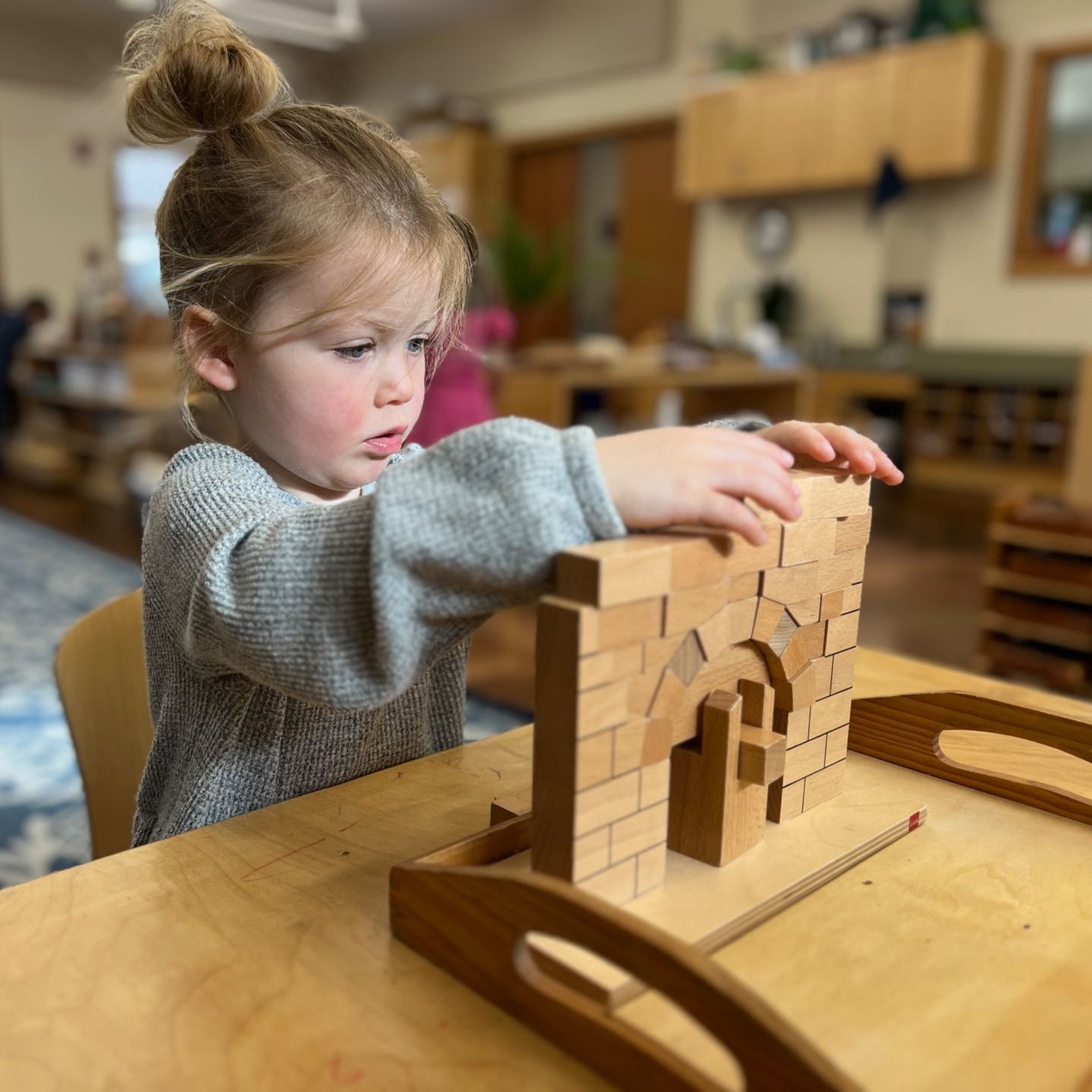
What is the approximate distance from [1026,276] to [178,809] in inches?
228

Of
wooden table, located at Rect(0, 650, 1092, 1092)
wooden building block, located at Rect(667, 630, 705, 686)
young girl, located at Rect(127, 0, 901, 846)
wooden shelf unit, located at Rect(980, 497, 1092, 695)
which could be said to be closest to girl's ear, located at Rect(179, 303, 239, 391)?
young girl, located at Rect(127, 0, 901, 846)

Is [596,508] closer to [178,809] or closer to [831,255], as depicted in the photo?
[178,809]

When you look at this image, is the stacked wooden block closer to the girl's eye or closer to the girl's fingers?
the girl's fingers

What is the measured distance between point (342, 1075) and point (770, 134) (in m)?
6.44

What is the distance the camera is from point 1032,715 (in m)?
0.70

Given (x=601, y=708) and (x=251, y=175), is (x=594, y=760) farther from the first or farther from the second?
(x=251, y=175)

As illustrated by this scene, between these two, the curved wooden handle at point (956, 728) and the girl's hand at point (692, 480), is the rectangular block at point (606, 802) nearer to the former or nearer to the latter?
the girl's hand at point (692, 480)

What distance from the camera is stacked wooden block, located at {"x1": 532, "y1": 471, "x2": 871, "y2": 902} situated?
1.44 ft

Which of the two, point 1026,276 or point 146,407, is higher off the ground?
point 1026,276

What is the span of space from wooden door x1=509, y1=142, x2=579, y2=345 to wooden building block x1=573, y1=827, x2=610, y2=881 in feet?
24.0

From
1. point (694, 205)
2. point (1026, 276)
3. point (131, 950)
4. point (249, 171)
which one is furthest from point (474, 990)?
point (694, 205)

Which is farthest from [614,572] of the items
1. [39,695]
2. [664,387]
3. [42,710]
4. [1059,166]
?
[1059,166]

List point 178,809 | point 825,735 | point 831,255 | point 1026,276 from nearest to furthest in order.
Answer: point 825,735 → point 178,809 → point 1026,276 → point 831,255

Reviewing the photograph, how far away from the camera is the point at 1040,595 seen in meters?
2.55
